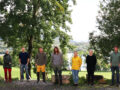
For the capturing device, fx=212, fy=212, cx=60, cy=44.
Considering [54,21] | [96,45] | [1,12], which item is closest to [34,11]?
[54,21]

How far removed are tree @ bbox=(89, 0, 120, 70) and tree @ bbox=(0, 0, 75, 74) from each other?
4352 millimetres

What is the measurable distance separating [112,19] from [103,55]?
336cm

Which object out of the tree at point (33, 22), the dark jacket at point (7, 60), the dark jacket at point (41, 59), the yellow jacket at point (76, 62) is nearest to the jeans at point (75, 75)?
the yellow jacket at point (76, 62)

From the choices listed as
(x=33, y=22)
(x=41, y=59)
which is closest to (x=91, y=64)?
(x=41, y=59)

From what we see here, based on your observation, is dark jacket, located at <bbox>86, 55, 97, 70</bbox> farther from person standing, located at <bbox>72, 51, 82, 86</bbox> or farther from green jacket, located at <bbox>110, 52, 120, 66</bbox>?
green jacket, located at <bbox>110, 52, 120, 66</bbox>

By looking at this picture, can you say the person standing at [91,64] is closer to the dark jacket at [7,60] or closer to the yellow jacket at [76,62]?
the yellow jacket at [76,62]

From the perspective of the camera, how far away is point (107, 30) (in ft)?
56.0

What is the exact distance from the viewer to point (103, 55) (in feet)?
60.7

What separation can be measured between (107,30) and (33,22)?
7340mm

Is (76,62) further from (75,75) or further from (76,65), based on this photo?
(75,75)

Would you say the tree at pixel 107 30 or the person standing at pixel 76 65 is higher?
the tree at pixel 107 30

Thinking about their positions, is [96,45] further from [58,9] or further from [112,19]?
[58,9]

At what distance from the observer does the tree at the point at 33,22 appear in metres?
19.0

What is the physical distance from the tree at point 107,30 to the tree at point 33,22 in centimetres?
435
